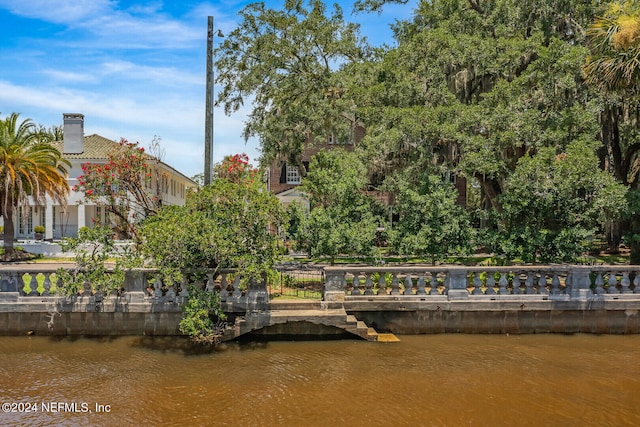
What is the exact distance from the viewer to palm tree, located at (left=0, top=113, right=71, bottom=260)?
906 inches

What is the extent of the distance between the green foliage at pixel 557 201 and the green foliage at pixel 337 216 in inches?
152

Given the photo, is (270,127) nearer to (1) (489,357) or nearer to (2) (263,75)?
(2) (263,75)

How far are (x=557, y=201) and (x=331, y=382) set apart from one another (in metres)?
8.07

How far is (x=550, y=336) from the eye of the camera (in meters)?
11.7

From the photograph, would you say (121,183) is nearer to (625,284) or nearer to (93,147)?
(625,284)

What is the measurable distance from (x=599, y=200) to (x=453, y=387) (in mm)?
7148

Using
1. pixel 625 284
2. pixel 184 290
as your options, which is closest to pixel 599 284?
pixel 625 284

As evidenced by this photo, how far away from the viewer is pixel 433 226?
13.1m

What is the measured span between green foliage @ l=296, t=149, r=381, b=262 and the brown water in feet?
8.60

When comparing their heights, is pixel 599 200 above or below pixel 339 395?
above

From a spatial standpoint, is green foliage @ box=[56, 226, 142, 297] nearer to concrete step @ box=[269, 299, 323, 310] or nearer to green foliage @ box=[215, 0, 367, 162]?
concrete step @ box=[269, 299, 323, 310]

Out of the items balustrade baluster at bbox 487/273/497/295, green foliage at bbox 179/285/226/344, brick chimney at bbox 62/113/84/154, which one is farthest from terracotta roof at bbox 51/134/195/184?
balustrade baluster at bbox 487/273/497/295

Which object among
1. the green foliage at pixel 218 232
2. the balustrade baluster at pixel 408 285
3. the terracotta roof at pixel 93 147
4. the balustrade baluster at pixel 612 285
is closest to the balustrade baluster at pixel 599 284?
the balustrade baluster at pixel 612 285

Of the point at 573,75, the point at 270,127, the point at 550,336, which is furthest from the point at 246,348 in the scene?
the point at 270,127
